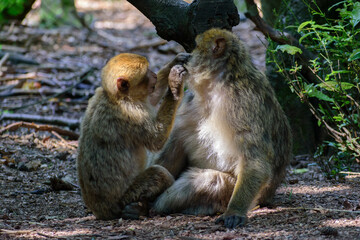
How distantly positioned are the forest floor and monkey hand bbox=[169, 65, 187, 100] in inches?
39.3

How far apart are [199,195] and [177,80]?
3.63 feet

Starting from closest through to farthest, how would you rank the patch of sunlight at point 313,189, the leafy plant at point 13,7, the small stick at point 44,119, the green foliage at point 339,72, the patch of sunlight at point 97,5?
1. the green foliage at point 339,72
2. the patch of sunlight at point 313,189
3. the small stick at point 44,119
4. the leafy plant at point 13,7
5. the patch of sunlight at point 97,5

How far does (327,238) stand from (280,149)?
1.35 metres

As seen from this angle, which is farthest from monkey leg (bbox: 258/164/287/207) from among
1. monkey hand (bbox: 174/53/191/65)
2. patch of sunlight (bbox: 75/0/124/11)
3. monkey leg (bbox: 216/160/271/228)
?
patch of sunlight (bbox: 75/0/124/11)

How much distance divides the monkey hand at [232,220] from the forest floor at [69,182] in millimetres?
69

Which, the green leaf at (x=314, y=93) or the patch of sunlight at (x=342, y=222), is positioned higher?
the green leaf at (x=314, y=93)

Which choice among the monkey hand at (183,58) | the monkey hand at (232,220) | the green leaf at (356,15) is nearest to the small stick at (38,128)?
the monkey hand at (183,58)

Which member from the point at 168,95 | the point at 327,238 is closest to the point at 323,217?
the point at 327,238

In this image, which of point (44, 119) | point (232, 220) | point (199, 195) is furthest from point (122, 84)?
point (44, 119)

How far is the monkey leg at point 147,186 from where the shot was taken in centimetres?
446

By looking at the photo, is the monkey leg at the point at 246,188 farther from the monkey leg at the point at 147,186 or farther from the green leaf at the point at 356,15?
the green leaf at the point at 356,15

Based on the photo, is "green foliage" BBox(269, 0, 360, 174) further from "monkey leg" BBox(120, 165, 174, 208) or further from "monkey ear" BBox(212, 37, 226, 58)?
"monkey leg" BBox(120, 165, 174, 208)

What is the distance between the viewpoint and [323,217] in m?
4.04

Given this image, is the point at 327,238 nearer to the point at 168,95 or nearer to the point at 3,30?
the point at 168,95
